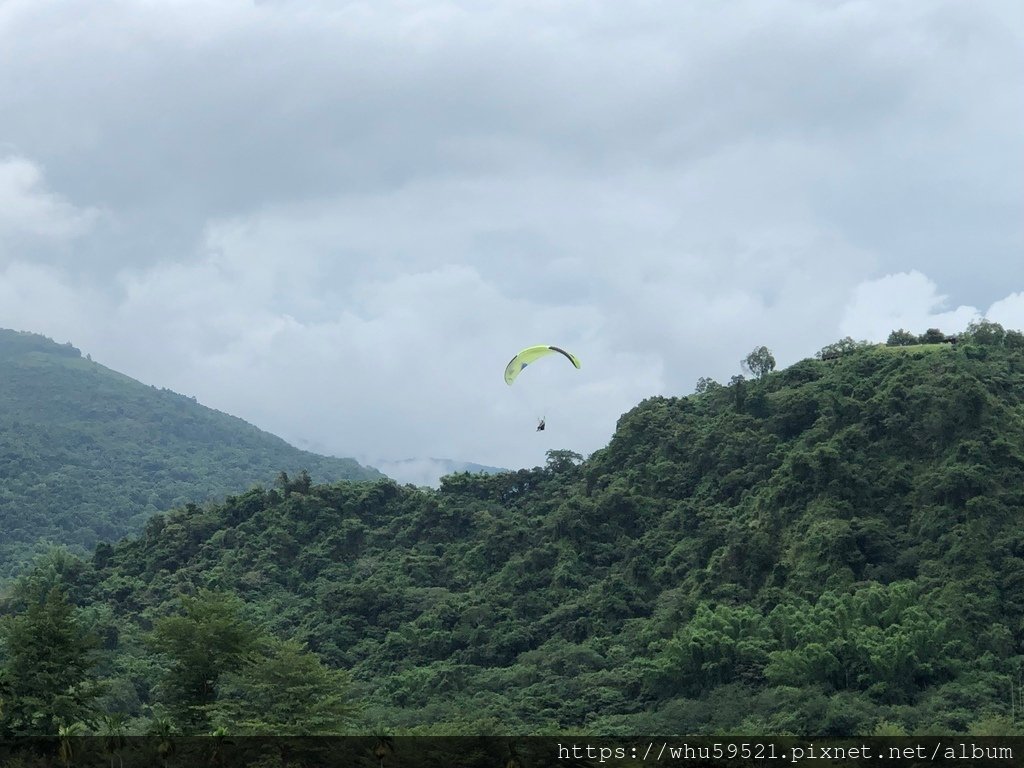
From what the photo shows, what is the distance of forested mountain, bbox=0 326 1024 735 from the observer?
129 ft

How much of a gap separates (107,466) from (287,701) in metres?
126

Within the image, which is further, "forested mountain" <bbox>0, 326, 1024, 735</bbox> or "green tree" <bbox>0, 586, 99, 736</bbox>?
"forested mountain" <bbox>0, 326, 1024, 735</bbox>

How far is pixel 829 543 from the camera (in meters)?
48.8

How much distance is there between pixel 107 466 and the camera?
154 meters

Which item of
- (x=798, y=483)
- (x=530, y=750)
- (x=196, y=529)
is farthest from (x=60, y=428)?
(x=530, y=750)

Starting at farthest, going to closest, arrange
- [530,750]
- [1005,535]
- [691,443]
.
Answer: [691,443]
[1005,535]
[530,750]

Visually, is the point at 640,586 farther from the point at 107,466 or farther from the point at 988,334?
the point at 107,466

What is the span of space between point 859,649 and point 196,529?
3517cm

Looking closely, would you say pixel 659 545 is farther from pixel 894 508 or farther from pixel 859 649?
pixel 859 649

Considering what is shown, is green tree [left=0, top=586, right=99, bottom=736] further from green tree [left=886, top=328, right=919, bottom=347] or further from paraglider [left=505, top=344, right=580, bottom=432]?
green tree [left=886, top=328, right=919, bottom=347]

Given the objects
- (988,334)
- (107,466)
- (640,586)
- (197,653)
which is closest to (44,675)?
(197,653)

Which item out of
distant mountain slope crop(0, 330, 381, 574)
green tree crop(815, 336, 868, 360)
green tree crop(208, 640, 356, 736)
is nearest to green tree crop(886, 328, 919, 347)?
green tree crop(815, 336, 868, 360)

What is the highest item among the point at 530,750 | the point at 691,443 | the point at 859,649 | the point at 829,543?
the point at 691,443

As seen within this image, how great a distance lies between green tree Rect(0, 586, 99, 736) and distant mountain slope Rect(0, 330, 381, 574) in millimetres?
66048
